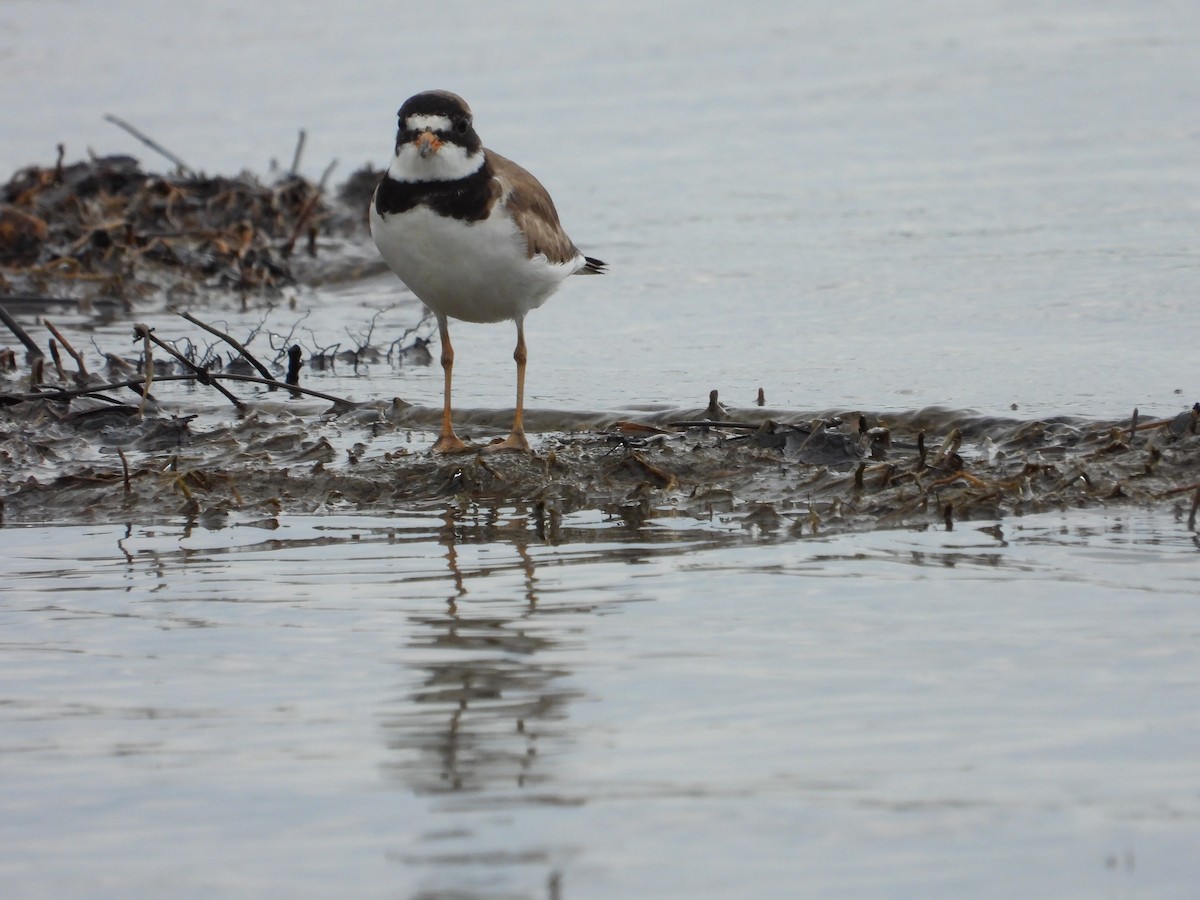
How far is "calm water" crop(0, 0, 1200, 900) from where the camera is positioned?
306 cm

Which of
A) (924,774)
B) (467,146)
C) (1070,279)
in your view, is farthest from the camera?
(1070,279)

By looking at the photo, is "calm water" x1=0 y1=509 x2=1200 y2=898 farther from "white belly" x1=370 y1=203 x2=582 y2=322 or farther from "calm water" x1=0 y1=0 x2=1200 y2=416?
"calm water" x1=0 y1=0 x2=1200 y2=416

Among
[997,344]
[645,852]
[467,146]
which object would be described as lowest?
[645,852]

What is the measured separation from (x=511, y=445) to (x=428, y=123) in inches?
49.0

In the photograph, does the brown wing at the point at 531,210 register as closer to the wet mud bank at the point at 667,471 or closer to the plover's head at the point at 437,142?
the plover's head at the point at 437,142

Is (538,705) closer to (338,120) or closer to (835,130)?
(835,130)

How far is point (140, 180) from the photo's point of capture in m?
13.1

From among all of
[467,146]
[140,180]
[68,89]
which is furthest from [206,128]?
[467,146]

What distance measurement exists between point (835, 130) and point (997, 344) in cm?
708

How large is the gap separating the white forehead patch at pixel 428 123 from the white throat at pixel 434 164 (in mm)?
75

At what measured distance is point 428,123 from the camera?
6.42 metres

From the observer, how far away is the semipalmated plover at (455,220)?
638 cm

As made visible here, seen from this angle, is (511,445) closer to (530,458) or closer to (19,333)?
(530,458)

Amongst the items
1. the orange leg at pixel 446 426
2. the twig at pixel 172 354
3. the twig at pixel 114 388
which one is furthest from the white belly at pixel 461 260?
the twig at pixel 172 354
